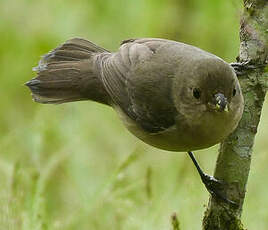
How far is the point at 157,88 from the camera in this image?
3.99 meters

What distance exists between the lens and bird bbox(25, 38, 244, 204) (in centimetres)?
363

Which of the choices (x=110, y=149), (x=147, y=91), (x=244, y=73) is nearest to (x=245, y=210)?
(x=147, y=91)

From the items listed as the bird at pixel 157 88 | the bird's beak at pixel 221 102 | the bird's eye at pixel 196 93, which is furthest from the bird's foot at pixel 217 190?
the bird's eye at pixel 196 93

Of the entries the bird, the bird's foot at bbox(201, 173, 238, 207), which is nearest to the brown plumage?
the bird

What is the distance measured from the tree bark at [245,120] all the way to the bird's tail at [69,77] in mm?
1282

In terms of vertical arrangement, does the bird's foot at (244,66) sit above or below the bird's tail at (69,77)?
above

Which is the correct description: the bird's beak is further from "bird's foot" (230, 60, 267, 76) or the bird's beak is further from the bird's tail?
the bird's tail

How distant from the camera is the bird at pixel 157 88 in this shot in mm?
3627

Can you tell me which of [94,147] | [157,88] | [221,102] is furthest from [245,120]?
[94,147]

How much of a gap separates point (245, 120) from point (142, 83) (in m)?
0.81

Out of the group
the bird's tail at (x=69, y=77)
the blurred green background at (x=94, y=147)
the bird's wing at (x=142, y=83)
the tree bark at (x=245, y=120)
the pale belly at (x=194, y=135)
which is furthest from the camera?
the bird's tail at (x=69, y=77)

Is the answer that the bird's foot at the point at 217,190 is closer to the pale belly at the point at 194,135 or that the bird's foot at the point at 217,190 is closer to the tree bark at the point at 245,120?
the tree bark at the point at 245,120

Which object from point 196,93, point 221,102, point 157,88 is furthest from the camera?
point 157,88

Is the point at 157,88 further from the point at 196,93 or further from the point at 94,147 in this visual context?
the point at 94,147
